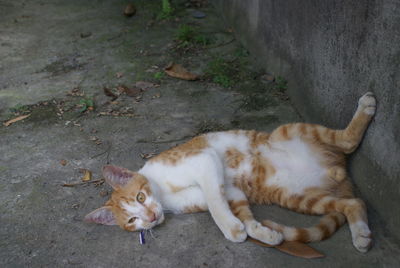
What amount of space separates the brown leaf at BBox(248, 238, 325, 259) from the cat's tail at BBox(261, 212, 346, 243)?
0.10 feet

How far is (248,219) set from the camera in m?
2.73

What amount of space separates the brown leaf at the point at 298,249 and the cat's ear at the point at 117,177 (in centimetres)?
108

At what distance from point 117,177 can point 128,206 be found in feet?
0.80

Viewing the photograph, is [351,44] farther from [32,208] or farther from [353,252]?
[32,208]

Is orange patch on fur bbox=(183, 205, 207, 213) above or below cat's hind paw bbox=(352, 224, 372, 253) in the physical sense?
below

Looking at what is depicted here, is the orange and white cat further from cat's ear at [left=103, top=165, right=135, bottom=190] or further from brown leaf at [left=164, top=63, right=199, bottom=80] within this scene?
brown leaf at [left=164, top=63, right=199, bottom=80]

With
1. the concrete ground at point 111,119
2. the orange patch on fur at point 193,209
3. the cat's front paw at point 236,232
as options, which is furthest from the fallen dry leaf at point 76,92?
the cat's front paw at point 236,232

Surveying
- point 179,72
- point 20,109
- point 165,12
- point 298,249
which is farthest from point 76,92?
point 298,249

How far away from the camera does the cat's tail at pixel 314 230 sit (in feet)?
8.31

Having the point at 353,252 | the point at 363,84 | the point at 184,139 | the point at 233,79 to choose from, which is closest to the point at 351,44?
the point at 363,84

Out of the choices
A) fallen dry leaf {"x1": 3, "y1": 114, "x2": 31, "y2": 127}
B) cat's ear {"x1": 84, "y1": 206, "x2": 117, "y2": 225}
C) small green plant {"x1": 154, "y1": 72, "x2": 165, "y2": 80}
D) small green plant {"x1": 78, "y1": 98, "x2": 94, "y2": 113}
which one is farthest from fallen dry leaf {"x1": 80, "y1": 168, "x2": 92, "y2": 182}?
small green plant {"x1": 154, "y1": 72, "x2": 165, "y2": 80}

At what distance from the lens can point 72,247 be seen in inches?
107

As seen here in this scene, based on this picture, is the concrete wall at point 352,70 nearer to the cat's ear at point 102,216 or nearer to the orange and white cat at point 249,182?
the orange and white cat at point 249,182

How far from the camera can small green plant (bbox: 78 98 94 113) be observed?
444cm
